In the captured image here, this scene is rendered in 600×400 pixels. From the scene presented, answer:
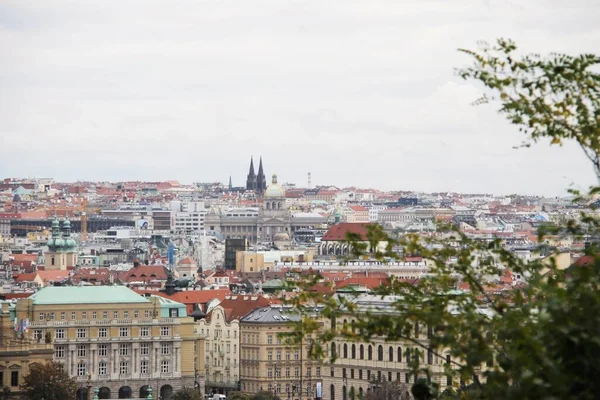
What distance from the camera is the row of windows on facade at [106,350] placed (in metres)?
68.1

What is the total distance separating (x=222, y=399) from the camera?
63344 millimetres

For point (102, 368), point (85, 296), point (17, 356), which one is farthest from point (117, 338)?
point (17, 356)

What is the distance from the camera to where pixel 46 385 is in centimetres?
5772

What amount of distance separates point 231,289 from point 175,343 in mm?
25716

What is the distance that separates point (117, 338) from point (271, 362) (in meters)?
6.24

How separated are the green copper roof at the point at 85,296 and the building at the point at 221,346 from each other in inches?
171

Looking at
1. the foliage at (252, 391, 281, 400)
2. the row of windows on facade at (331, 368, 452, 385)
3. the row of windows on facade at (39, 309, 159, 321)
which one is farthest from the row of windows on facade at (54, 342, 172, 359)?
the foliage at (252, 391, 281, 400)

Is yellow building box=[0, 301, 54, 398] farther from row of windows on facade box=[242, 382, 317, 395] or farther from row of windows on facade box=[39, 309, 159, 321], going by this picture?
row of windows on facade box=[242, 382, 317, 395]

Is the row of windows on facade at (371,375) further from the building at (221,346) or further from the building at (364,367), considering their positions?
the building at (221,346)

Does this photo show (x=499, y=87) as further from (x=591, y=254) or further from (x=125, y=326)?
(x=125, y=326)

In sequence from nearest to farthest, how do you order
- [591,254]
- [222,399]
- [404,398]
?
[591,254] < [404,398] < [222,399]

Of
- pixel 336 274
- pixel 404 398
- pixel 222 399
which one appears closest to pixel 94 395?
pixel 222 399

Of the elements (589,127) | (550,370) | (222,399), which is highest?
(589,127)

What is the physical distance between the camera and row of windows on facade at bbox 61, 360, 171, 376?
2689 inches
